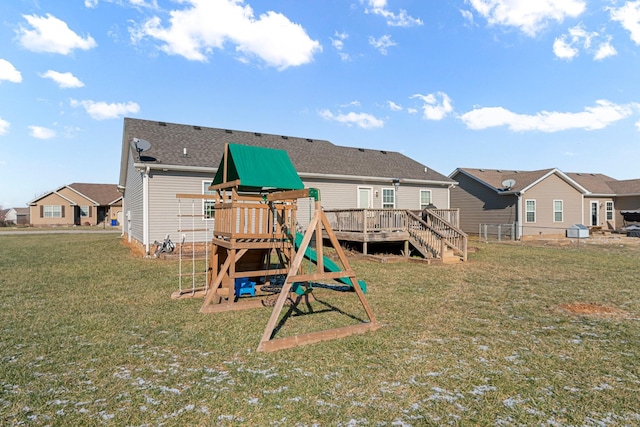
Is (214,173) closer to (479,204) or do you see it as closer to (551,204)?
(479,204)

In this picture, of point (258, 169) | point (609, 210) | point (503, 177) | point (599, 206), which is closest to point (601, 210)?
point (599, 206)

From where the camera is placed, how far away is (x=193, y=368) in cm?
393

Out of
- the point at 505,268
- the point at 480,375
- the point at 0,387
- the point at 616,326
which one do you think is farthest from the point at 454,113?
the point at 0,387

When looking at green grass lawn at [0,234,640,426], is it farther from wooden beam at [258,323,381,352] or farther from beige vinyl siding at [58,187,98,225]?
beige vinyl siding at [58,187,98,225]

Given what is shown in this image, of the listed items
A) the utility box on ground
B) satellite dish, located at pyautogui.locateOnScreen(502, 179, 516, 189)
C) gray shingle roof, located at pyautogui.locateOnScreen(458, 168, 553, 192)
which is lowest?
the utility box on ground

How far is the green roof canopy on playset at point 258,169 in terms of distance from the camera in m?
6.63

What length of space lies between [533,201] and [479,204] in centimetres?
321

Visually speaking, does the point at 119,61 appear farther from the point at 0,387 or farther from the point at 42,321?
the point at 0,387

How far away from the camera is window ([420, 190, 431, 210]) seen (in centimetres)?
2004

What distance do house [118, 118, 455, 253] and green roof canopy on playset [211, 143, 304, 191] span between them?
433cm

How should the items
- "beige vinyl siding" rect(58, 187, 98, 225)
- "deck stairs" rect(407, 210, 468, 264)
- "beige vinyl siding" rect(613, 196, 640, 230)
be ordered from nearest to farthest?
"deck stairs" rect(407, 210, 468, 264) < "beige vinyl siding" rect(613, 196, 640, 230) < "beige vinyl siding" rect(58, 187, 98, 225)

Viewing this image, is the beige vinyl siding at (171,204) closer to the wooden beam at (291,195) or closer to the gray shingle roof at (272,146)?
the gray shingle roof at (272,146)

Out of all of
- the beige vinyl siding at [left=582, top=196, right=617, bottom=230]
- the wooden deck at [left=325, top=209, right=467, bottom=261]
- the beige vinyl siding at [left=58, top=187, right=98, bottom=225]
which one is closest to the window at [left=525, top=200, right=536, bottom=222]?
the beige vinyl siding at [left=582, top=196, right=617, bottom=230]

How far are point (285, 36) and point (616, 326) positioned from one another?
18933 millimetres
